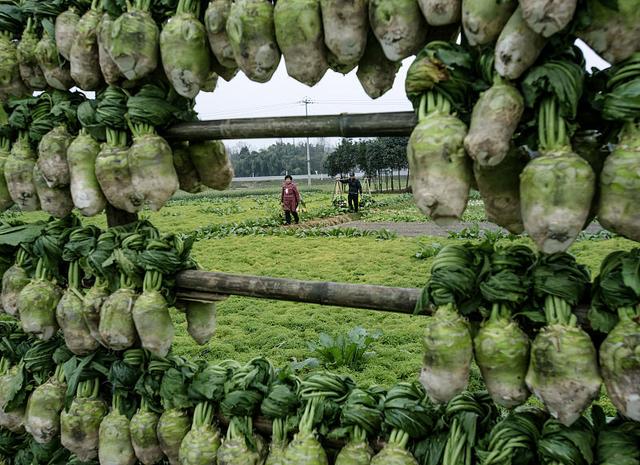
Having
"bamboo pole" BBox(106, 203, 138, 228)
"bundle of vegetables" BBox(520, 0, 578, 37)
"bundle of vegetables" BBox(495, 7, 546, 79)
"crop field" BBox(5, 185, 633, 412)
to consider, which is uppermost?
"bundle of vegetables" BBox(520, 0, 578, 37)

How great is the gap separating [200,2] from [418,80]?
127 cm

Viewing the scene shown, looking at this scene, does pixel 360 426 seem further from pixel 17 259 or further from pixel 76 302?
pixel 17 259

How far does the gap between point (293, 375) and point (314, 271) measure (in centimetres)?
732

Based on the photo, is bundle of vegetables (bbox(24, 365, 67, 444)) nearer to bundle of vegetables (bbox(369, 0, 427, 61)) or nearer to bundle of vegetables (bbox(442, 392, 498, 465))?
bundle of vegetables (bbox(442, 392, 498, 465))

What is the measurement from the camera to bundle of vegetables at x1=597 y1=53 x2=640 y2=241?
5.42 ft

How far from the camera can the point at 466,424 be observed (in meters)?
2.30

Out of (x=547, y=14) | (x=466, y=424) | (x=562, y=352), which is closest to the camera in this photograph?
(x=547, y=14)

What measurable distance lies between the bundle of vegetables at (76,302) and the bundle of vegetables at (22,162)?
0.40m

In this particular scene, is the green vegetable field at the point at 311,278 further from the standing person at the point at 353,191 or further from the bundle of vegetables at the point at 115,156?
the standing person at the point at 353,191

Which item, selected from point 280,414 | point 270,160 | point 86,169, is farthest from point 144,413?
point 270,160

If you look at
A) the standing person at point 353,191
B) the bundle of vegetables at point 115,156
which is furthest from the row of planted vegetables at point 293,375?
the standing person at point 353,191

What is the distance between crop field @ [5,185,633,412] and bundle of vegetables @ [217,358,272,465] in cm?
197

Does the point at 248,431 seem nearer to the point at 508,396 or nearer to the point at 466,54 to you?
the point at 508,396

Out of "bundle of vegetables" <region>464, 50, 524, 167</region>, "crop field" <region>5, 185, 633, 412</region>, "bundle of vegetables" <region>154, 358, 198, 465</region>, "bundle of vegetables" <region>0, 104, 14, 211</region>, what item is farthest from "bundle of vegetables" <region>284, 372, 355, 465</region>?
"bundle of vegetables" <region>0, 104, 14, 211</region>
